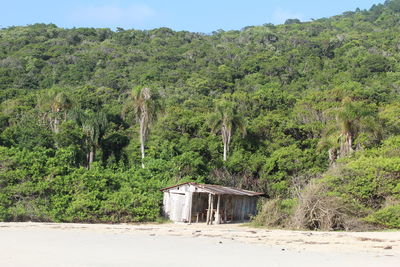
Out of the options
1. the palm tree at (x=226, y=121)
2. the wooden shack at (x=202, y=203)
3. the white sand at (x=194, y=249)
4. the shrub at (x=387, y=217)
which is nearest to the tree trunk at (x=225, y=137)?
the palm tree at (x=226, y=121)

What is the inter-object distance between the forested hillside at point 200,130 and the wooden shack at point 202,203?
0.98 meters

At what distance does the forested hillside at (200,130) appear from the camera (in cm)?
2359

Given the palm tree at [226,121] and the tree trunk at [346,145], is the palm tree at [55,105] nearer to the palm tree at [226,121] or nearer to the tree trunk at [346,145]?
the palm tree at [226,121]

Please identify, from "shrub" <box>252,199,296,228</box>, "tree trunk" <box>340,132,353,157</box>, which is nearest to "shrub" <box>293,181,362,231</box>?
"shrub" <box>252,199,296,228</box>

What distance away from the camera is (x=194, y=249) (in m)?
13.4

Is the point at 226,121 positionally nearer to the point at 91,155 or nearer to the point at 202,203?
the point at 91,155

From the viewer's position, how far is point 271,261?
11.1 m

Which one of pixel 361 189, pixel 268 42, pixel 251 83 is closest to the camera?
pixel 361 189

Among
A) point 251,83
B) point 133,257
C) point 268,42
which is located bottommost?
point 133,257

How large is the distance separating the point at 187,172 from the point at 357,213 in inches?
506

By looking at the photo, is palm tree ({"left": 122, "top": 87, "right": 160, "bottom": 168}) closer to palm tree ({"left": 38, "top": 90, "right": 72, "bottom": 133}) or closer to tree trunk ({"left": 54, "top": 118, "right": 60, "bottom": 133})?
palm tree ({"left": 38, "top": 90, "right": 72, "bottom": 133})

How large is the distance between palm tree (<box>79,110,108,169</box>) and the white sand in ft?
56.8

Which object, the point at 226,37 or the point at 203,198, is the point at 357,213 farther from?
the point at 226,37

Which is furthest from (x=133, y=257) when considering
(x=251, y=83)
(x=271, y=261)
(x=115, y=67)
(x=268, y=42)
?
(x=268, y=42)
